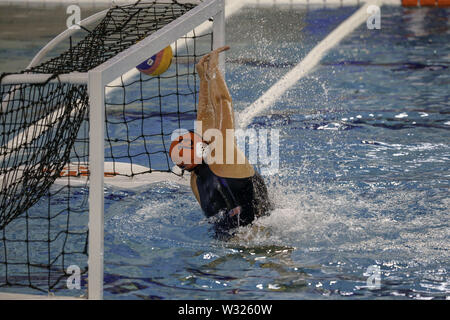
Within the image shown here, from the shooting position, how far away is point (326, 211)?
4480 mm

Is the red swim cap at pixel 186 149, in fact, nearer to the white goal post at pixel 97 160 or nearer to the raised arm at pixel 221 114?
the raised arm at pixel 221 114

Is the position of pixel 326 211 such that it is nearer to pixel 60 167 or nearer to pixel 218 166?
pixel 218 166

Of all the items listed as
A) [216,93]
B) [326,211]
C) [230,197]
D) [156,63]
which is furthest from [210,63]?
[326,211]

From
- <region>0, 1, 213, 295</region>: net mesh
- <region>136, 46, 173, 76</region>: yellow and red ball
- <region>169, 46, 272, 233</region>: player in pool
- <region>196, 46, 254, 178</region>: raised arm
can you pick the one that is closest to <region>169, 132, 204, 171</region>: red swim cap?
<region>169, 46, 272, 233</region>: player in pool

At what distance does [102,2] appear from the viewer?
13.1m

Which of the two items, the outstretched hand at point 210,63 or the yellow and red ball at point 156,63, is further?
the yellow and red ball at point 156,63

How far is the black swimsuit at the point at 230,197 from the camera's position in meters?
3.80

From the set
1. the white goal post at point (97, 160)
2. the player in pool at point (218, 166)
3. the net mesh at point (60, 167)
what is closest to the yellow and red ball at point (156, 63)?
the net mesh at point (60, 167)

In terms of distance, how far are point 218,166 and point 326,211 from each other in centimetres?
101

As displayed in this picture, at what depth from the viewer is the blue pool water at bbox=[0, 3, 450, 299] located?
361 cm

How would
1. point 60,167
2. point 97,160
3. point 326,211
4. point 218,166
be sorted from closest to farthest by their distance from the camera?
point 97,160 < point 218,166 < point 60,167 < point 326,211

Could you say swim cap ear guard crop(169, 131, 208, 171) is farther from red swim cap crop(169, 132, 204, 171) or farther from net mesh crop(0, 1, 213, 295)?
net mesh crop(0, 1, 213, 295)

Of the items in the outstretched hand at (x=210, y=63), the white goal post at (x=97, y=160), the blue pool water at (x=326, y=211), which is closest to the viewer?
the white goal post at (x=97, y=160)

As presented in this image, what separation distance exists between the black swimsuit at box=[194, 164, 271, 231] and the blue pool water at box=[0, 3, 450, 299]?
100 millimetres
